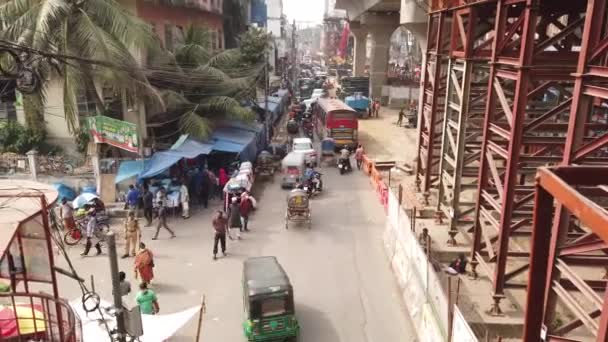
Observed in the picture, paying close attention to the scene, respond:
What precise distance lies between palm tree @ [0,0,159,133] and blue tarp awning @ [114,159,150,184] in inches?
92.1

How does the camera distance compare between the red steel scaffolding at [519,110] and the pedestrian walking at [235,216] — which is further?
the pedestrian walking at [235,216]

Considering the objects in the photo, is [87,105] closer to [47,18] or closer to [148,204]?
[47,18]

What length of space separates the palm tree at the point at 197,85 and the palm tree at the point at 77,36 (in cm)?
283

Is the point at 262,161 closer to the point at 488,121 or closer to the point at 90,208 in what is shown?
the point at 90,208

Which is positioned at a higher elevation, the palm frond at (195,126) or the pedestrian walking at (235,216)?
the palm frond at (195,126)

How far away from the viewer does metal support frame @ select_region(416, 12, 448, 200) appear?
14.2 metres

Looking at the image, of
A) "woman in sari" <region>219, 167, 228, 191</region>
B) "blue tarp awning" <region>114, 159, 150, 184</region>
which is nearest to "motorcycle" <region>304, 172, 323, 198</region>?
"woman in sari" <region>219, 167, 228, 191</region>

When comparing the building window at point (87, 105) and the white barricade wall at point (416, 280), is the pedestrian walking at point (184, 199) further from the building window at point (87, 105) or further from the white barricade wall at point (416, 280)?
the white barricade wall at point (416, 280)

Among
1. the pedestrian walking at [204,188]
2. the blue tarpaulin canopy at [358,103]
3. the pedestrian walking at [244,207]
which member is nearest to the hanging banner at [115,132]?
the pedestrian walking at [204,188]

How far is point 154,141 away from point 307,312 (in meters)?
13.5

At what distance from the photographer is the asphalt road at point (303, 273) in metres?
10.3

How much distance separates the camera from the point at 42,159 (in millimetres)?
17641

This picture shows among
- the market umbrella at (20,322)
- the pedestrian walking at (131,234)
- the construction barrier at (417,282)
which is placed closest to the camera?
the market umbrella at (20,322)

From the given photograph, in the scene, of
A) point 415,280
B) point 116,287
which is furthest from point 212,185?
point 116,287
